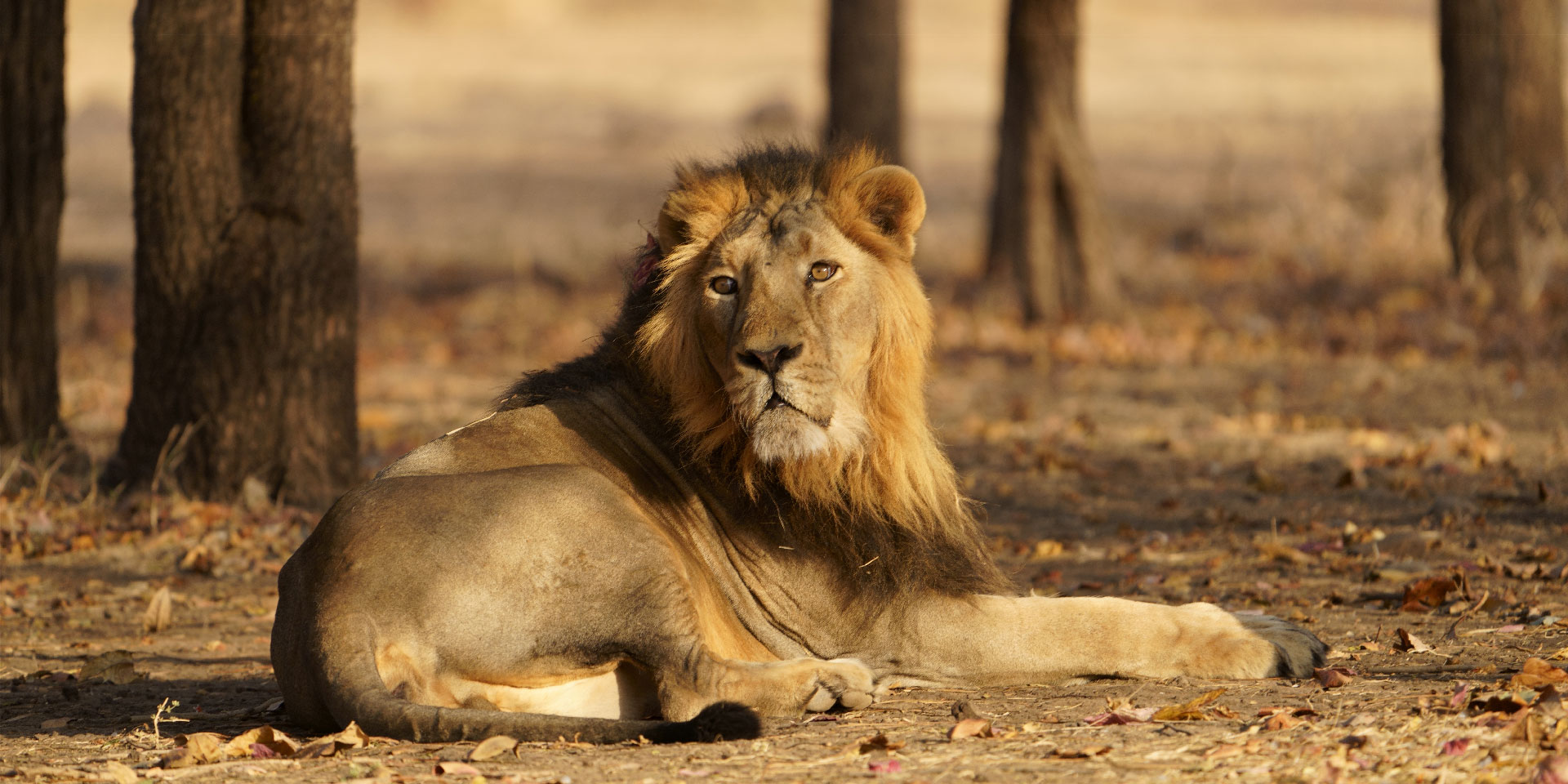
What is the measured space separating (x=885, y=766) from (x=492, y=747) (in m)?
0.99

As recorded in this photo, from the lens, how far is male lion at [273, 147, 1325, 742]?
4.28m

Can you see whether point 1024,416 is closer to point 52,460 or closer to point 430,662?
point 52,460

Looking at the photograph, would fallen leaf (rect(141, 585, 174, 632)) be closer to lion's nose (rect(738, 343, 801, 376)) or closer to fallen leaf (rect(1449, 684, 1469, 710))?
lion's nose (rect(738, 343, 801, 376))

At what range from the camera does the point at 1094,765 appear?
3.71 meters

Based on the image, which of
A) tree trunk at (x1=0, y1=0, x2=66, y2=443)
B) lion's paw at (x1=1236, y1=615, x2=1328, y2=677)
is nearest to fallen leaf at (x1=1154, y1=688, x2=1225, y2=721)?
lion's paw at (x1=1236, y1=615, x2=1328, y2=677)

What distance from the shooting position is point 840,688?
444 cm

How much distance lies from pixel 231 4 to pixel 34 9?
1.14 metres

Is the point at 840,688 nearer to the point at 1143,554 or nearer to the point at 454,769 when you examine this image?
the point at 454,769

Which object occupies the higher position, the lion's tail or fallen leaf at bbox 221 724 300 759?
the lion's tail

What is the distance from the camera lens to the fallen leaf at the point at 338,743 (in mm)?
4039

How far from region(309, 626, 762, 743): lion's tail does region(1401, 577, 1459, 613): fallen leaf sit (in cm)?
269

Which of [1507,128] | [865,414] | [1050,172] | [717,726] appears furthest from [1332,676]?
[1050,172]

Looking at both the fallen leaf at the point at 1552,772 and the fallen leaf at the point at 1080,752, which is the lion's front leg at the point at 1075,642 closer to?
the fallen leaf at the point at 1080,752

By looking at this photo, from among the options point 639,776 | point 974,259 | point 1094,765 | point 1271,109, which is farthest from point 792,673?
point 1271,109
